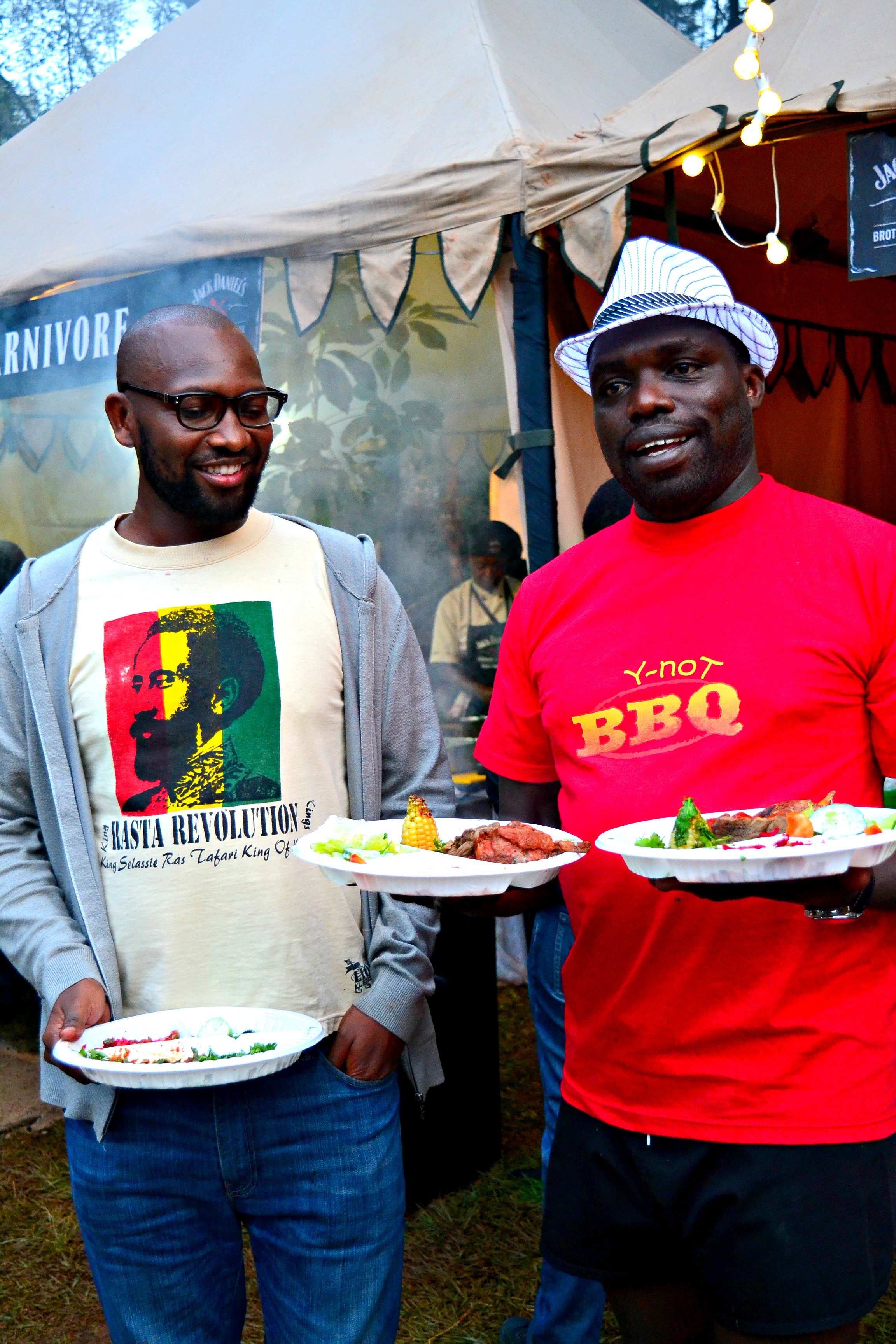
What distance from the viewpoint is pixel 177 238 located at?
200 inches

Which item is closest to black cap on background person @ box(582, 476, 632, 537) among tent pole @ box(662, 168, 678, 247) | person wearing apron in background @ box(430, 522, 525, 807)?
tent pole @ box(662, 168, 678, 247)

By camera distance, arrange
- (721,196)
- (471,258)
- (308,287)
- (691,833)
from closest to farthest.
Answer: (691,833) → (721,196) → (471,258) → (308,287)

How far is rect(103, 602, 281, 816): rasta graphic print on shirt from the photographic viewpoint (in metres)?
1.99

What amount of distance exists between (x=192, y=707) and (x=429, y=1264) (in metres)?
2.33

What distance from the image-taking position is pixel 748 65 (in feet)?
10.3

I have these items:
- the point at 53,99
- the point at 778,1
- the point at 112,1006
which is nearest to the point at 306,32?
the point at 778,1

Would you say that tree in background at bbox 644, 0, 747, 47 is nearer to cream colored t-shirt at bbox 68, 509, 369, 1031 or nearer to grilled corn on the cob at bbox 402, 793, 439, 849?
cream colored t-shirt at bbox 68, 509, 369, 1031

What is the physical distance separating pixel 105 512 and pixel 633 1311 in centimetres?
636

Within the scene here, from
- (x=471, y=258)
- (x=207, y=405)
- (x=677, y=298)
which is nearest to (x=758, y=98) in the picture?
(x=471, y=258)

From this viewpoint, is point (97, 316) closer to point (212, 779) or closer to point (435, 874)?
point (212, 779)

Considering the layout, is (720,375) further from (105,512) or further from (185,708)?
(105,512)

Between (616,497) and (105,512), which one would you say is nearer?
(616,497)

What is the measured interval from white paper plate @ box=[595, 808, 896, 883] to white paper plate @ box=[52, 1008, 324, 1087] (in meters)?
0.64

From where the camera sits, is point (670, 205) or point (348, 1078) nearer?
point (348, 1078)
